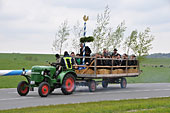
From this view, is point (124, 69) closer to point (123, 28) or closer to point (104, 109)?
point (104, 109)

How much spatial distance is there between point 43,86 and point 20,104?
252 centimetres

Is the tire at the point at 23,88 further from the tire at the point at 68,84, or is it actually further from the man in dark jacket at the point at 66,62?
the man in dark jacket at the point at 66,62

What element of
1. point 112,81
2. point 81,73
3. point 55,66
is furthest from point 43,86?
point 112,81

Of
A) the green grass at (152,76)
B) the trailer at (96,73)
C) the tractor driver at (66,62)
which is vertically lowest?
the green grass at (152,76)

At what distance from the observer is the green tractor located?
51.2ft

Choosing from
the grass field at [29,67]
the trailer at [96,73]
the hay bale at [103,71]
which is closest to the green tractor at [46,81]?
the trailer at [96,73]

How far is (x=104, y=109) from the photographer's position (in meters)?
11.1

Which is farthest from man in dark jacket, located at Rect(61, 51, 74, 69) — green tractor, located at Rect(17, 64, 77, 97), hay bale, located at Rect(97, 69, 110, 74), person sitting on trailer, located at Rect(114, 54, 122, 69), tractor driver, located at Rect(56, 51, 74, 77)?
person sitting on trailer, located at Rect(114, 54, 122, 69)

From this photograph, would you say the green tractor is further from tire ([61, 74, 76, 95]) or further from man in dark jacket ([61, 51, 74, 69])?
man in dark jacket ([61, 51, 74, 69])

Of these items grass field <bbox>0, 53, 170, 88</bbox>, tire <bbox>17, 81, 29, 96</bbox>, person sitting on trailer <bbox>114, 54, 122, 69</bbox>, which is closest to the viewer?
tire <bbox>17, 81, 29, 96</bbox>

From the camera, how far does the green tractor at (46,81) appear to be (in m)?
15.6

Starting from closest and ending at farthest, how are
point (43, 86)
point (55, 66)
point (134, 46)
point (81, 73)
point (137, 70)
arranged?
1. point (43, 86)
2. point (55, 66)
3. point (81, 73)
4. point (137, 70)
5. point (134, 46)

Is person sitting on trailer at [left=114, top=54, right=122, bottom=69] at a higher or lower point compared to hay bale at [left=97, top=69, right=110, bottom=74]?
higher

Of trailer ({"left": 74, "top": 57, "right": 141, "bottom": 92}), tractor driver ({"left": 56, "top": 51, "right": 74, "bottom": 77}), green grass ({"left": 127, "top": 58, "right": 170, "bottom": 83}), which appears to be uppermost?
tractor driver ({"left": 56, "top": 51, "right": 74, "bottom": 77})
